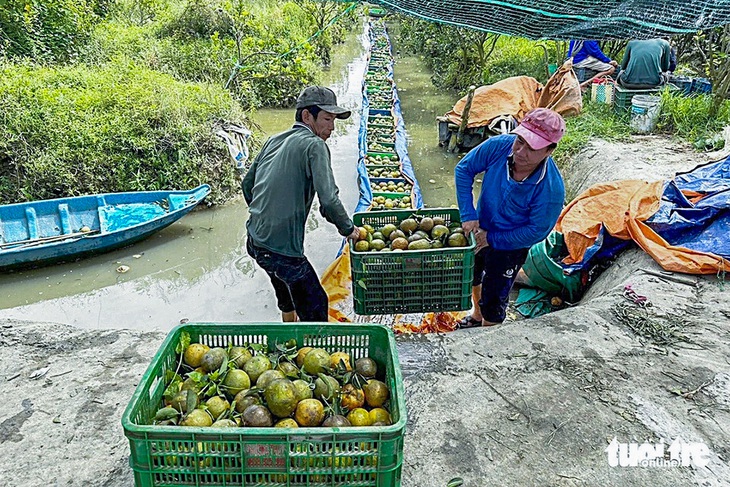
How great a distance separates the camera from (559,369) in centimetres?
319

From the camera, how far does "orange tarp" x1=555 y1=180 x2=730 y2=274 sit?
13.5 ft

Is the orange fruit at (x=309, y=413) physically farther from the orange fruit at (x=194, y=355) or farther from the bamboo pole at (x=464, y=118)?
the bamboo pole at (x=464, y=118)

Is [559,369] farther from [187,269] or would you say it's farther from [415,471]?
[187,269]

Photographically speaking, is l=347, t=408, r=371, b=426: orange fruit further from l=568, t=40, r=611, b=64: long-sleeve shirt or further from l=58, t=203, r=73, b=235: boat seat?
l=568, t=40, r=611, b=64: long-sleeve shirt

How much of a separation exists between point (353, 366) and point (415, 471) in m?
0.63

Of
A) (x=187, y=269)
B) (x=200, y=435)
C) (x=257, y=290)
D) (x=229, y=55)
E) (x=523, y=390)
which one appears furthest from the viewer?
(x=229, y=55)

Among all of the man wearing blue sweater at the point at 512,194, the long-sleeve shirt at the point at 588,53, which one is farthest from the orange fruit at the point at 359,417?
the long-sleeve shirt at the point at 588,53

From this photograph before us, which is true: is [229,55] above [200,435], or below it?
above

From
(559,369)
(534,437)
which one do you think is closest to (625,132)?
(559,369)

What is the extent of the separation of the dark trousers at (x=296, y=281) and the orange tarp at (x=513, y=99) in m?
6.34

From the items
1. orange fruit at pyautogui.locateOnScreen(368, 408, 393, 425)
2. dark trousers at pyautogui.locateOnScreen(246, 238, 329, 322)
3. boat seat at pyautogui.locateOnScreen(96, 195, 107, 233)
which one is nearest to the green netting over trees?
dark trousers at pyautogui.locateOnScreen(246, 238, 329, 322)

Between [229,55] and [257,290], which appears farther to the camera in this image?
[229,55]

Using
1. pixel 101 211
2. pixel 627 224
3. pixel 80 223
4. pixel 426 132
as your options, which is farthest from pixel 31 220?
pixel 426 132

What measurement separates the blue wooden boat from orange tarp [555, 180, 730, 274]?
4332 millimetres
